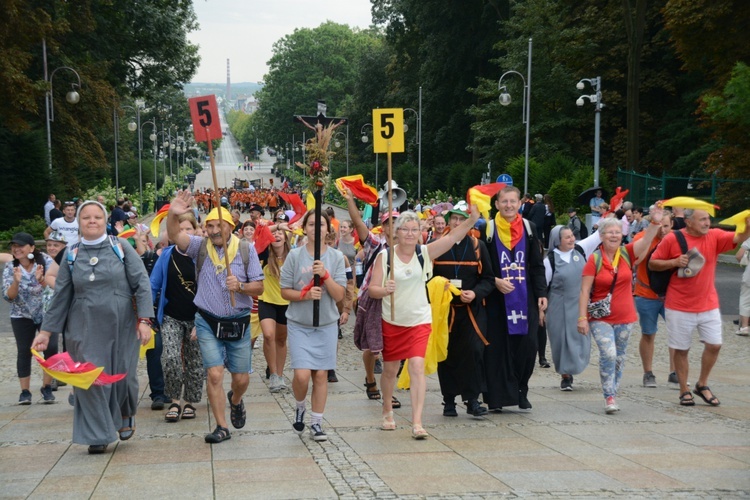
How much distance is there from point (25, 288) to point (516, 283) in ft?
15.2

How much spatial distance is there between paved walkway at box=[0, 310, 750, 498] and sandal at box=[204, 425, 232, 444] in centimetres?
7

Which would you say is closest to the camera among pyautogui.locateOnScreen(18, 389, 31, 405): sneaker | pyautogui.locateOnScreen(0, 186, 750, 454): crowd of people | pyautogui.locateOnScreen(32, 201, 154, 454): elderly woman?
pyautogui.locateOnScreen(32, 201, 154, 454): elderly woman

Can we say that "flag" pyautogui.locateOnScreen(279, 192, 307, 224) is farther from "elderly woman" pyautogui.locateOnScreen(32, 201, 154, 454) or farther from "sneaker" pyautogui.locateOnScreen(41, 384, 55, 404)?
"elderly woman" pyautogui.locateOnScreen(32, 201, 154, 454)

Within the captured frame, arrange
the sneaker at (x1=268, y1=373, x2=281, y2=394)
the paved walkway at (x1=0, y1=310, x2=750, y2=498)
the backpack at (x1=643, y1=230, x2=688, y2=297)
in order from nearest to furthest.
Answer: the paved walkway at (x1=0, y1=310, x2=750, y2=498) → the backpack at (x1=643, y1=230, x2=688, y2=297) → the sneaker at (x1=268, y1=373, x2=281, y2=394)

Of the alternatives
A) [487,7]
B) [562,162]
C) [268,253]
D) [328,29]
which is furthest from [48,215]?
[328,29]

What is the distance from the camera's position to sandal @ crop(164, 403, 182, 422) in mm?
8891

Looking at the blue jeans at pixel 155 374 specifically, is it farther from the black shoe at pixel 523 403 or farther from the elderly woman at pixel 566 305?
the elderly woman at pixel 566 305

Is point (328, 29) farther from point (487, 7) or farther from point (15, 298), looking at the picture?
point (15, 298)

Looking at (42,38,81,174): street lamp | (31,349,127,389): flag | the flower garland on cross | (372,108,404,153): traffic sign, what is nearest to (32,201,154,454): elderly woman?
(31,349,127,389): flag

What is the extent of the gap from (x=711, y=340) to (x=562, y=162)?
3035 cm

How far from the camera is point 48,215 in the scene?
103 ft

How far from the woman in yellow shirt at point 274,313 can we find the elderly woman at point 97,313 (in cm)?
306

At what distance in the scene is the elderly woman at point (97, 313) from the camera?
7.38 metres

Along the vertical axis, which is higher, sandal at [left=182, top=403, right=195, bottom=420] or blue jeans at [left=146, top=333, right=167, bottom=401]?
blue jeans at [left=146, top=333, right=167, bottom=401]
